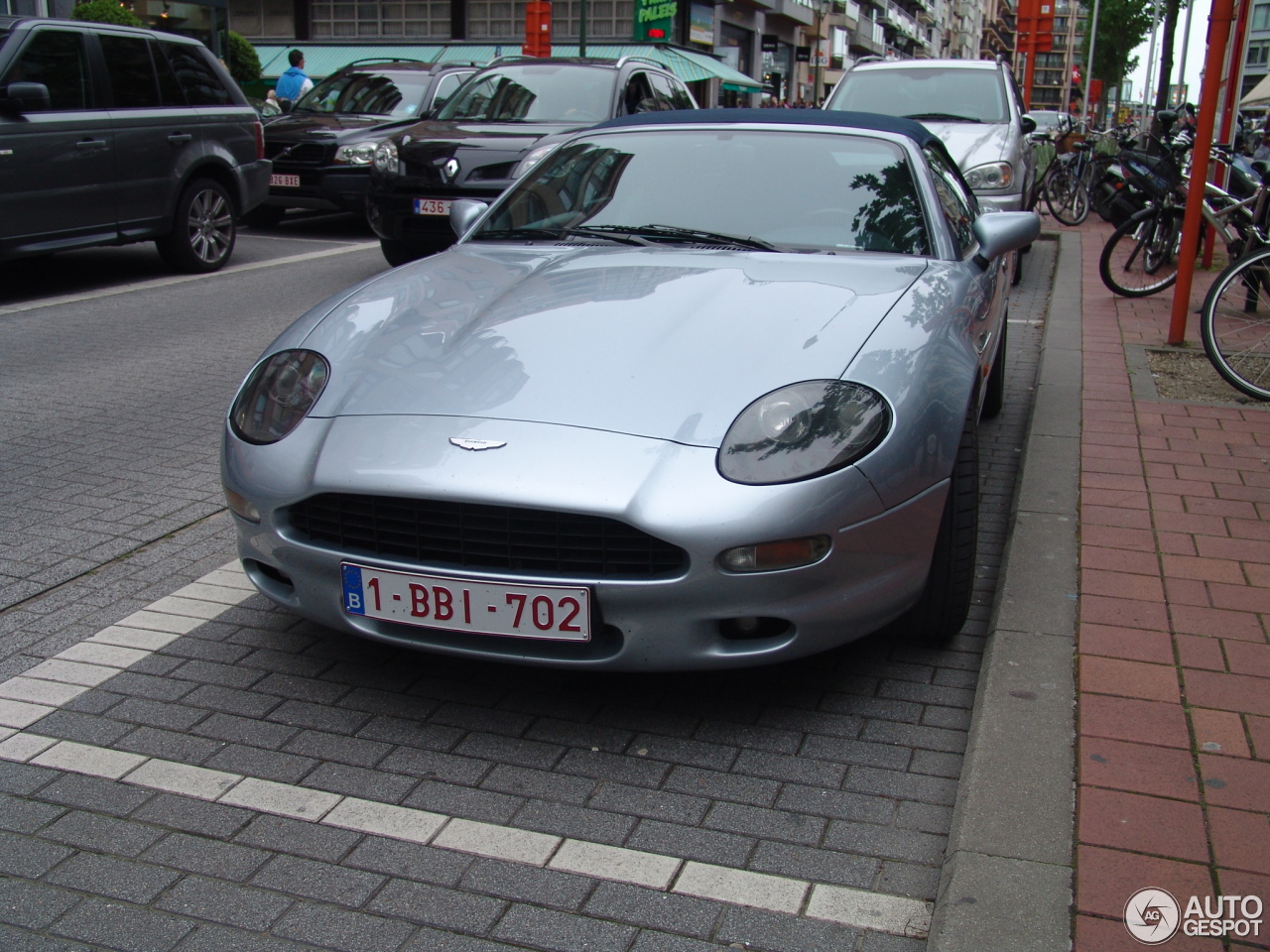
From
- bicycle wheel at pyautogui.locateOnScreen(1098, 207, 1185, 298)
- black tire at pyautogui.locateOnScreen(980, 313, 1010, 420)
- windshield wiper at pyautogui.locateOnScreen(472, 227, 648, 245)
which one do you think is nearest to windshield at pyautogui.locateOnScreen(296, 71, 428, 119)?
bicycle wheel at pyautogui.locateOnScreen(1098, 207, 1185, 298)

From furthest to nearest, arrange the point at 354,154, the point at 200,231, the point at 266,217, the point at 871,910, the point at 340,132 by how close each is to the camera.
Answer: the point at 266,217, the point at 340,132, the point at 354,154, the point at 200,231, the point at 871,910

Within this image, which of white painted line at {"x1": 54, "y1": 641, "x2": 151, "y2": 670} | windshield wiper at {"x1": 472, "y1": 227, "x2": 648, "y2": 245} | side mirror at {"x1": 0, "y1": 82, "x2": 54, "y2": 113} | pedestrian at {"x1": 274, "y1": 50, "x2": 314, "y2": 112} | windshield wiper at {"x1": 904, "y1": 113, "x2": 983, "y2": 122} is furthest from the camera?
pedestrian at {"x1": 274, "y1": 50, "x2": 314, "y2": 112}

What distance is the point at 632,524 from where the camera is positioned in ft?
8.49

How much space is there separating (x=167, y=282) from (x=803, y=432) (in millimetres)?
8143

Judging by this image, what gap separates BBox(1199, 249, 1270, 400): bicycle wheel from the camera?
5.81 meters

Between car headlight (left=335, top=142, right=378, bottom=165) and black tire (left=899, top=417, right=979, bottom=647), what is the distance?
390 inches

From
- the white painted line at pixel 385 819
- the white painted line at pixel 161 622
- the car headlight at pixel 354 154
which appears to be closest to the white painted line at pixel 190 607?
the white painted line at pixel 161 622

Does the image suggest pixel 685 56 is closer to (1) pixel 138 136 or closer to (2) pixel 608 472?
(1) pixel 138 136

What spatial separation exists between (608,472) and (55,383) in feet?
15.4

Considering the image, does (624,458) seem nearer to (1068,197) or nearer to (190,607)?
(190,607)

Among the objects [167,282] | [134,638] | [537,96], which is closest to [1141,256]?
[537,96]

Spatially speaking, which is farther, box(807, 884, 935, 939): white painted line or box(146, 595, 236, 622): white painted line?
box(146, 595, 236, 622): white painted line

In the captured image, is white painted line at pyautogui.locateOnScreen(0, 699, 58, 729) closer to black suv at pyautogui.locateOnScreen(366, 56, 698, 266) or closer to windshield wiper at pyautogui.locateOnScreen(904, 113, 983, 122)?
black suv at pyautogui.locateOnScreen(366, 56, 698, 266)

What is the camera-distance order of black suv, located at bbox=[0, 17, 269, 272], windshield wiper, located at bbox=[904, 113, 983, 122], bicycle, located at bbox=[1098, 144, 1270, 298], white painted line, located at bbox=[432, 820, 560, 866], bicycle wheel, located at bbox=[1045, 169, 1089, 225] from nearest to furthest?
white painted line, located at bbox=[432, 820, 560, 866], black suv, located at bbox=[0, 17, 269, 272], bicycle, located at bbox=[1098, 144, 1270, 298], windshield wiper, located at bbox=[904, 113, 983, 122], bicycle wheel, located at bbox=[1045, 169, 1089, 225]
